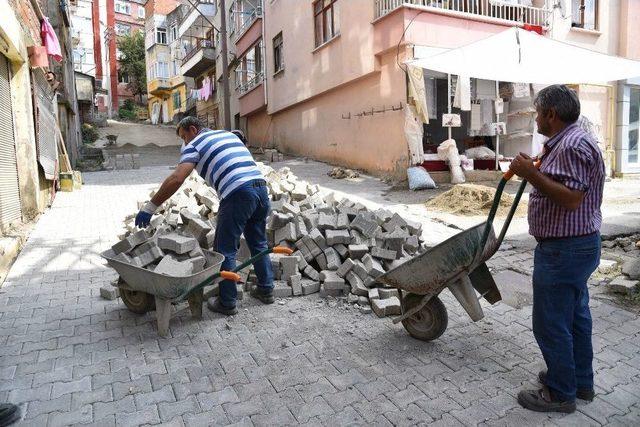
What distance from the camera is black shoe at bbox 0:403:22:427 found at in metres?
2.63

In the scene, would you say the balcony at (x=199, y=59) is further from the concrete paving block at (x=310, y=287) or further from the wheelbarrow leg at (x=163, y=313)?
the wheelbarrow leg at (x=163, y=313)

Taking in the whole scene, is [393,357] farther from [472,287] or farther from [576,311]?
[576,311]

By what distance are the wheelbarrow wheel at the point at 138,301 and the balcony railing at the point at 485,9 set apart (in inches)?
400

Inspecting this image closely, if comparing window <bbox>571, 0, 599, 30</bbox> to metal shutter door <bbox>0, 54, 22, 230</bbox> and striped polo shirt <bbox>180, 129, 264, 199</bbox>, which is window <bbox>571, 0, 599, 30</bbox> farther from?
metal shutter door <bbox>0, 54, 22, 230</bbox>

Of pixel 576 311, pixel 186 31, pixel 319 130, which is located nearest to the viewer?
pixel 576 311

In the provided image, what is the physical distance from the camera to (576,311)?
9.07 ft

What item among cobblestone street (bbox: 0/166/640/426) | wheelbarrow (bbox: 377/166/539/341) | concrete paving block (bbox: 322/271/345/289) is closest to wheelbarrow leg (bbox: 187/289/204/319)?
cobblestone street (bbox: 0/166/640/426)

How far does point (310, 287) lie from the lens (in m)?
4.82

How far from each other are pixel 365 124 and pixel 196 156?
1047 centimetres

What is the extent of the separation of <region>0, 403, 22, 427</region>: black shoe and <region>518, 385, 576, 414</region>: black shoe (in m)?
2.88

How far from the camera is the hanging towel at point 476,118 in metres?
12.9

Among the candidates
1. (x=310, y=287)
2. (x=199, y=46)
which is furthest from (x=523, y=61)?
(x=199, y=46)

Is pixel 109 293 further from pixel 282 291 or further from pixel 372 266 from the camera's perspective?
pixel 372 266

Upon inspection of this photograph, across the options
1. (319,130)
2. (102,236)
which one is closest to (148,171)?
(319,130)
